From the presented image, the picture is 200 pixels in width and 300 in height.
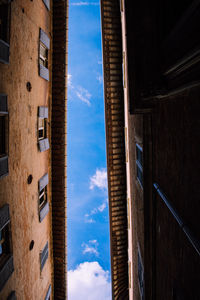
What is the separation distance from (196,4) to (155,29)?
3678 millimetres

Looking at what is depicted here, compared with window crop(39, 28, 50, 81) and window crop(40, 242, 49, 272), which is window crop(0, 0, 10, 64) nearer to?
window crop(39, 28, 50, 81)

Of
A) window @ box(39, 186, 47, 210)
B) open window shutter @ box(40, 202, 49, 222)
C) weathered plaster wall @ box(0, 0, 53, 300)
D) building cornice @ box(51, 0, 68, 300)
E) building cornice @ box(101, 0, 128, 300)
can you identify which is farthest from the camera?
building cornice @ box(101, 0, 128, 300)

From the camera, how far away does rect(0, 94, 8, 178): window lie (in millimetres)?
Answer: 5746

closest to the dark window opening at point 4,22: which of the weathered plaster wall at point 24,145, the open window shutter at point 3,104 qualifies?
the weathered plaster wall at point 24,145

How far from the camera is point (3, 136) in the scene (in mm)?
6105

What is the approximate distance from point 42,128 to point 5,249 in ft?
18.1

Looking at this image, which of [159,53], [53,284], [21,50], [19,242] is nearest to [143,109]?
[159,53]

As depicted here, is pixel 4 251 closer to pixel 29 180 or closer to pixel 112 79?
pixel 29 180

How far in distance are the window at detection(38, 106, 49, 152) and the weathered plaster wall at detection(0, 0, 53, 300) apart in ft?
0.97

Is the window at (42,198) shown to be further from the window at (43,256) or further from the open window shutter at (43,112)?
the open window shutter at (43,112)

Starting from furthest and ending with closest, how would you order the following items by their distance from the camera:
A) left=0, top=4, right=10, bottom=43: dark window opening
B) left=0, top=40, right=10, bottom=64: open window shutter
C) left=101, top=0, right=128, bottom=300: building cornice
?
1. left=101, top=0, right=128, bottom=300: building cornice
2. left=0, top=4, right=10, bottom=43: dark window opening
3. left=0, top=40, right=10, bottom=64: open window shutter

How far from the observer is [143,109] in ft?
22.4

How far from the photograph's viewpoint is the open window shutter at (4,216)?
5.74 metres

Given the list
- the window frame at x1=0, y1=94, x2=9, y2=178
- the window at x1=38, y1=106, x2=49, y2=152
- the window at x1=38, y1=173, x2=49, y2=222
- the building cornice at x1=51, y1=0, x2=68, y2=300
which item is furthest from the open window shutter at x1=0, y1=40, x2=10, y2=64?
the window at x1=38, y1=173, x2=49, y2=222
